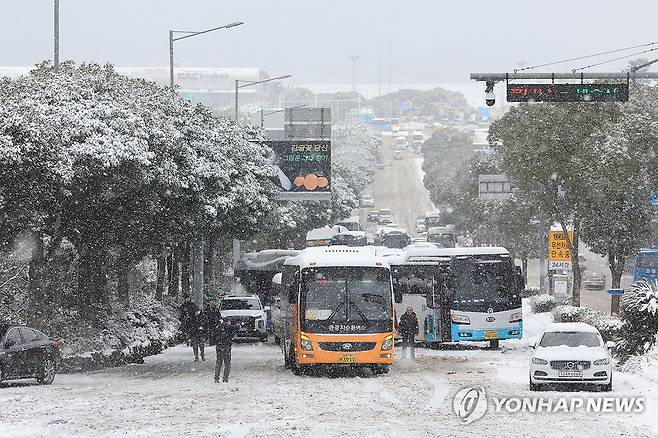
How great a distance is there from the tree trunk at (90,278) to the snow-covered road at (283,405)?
6340mm

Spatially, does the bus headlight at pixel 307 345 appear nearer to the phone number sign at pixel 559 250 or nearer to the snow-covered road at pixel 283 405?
the snow-covered road at pixel 283 405

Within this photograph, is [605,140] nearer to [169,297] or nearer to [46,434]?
[169,297]

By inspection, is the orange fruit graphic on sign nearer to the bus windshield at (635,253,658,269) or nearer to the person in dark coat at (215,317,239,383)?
the bus windshield at (635,253,658,269)

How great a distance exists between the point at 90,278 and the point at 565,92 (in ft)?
54.2

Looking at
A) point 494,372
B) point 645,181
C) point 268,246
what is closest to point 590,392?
point 494,372

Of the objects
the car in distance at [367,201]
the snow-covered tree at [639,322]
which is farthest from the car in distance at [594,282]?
the car in distance at [367,201]

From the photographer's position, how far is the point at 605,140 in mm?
51531

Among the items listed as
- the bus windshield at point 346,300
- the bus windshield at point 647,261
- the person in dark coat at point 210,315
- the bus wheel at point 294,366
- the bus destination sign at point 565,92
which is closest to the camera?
the bus windshield at point 346,300

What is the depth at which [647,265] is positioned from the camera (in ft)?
234

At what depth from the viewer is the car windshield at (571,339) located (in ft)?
84.8

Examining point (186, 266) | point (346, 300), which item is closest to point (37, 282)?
point (346, 300)

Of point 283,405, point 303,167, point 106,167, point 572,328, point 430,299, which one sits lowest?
point 283,405

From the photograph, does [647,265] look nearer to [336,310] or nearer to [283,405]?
[336,310]

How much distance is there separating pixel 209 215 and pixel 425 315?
8.15 meters
